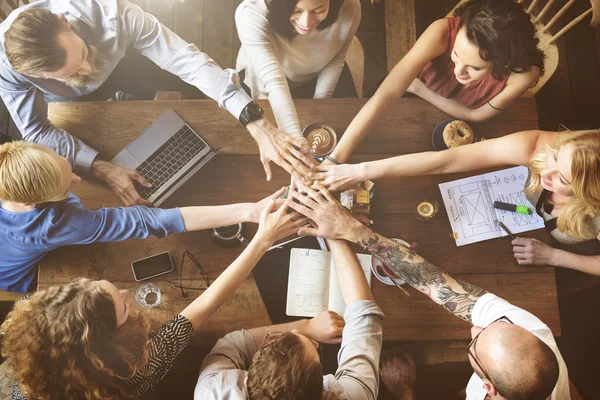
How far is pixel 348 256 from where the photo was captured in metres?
1.44

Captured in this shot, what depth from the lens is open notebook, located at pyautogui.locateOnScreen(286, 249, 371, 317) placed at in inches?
57.4

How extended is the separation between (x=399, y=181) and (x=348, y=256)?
355 millimetres

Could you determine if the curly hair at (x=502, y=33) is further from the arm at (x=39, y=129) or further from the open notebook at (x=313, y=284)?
the arm at (x=39, y=129)

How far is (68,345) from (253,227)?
0.69 m

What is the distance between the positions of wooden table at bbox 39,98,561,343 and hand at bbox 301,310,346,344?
16 centimetres

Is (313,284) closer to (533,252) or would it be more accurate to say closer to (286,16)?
(533,252)

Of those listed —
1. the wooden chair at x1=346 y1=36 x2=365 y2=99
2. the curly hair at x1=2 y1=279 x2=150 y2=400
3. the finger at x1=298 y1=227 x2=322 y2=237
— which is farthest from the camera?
the wooden chair at x1=346 y1=36 x2=365 y2=99

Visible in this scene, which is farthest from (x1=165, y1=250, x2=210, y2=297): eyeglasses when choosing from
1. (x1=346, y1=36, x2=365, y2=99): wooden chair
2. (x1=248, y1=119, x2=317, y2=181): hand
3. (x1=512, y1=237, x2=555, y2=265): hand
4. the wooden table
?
(x1=512, y1=237, x2=555, y2=265): hand

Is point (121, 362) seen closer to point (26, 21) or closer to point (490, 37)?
point (26, 21)

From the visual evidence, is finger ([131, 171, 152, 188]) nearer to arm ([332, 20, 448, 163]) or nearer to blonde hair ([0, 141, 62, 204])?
blonde hair ([0, 141, 62, 204])

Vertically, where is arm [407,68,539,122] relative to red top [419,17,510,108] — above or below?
below

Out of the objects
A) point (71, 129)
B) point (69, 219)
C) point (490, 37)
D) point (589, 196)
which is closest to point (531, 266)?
point (589, 196)

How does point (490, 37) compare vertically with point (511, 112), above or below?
above

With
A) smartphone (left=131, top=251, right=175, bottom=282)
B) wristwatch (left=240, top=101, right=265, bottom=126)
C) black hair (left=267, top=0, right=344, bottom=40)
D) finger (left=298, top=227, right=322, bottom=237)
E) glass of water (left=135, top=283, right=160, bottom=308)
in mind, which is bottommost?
glass of water (left=135, top=283, right=160, bottom=308)
